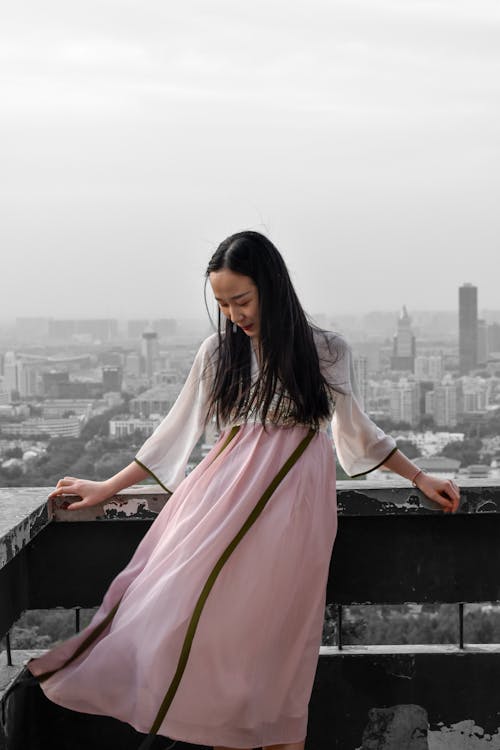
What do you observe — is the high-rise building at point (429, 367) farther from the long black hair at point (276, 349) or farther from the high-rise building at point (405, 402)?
the long black hair at point (276, 349)

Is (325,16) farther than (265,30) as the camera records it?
No

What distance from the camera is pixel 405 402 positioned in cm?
1948

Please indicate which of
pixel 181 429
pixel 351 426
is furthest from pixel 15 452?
pixel 351 426

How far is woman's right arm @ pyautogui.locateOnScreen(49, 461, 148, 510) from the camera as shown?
2.32 metres

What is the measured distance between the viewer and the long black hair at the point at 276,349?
2.26 metres

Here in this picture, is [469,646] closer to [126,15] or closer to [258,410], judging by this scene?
[258,410]

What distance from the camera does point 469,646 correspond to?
2529 mm

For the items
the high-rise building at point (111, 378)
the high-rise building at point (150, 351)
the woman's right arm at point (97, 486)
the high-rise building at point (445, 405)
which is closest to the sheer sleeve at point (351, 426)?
the woman's right arm at point (97, 486)

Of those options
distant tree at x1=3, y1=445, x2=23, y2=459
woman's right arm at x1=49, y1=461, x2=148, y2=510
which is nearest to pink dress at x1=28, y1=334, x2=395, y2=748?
woman's right arm at x1=49, y1=461, x2=148, y2=510

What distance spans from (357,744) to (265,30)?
4145 cm

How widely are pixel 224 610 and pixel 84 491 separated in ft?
1.53

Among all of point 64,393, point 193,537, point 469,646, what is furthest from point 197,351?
point 64,393

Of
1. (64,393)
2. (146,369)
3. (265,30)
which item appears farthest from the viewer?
(265,30)

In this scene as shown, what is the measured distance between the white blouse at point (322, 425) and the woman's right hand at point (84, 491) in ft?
0.34
